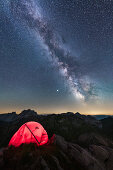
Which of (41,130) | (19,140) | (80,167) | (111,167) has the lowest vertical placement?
(111,167)

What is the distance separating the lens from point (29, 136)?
1380 centimetres

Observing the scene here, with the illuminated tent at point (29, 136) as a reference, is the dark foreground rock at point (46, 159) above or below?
below

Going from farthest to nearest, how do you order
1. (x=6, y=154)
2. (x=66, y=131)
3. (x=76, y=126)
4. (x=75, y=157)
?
(x=76, y=126) < (x=66, y=131) < (x=75, y=157) < (x=6, y=154)

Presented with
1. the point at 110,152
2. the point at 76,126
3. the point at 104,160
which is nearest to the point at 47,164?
the point at 104,160

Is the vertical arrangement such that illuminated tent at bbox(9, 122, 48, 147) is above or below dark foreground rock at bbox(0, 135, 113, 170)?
above

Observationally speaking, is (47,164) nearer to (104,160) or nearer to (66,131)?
(104,160)

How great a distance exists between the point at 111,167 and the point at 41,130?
11262 millimetres

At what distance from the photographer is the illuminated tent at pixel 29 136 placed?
13.4m

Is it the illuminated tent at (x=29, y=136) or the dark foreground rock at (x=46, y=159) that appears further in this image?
the illuminated tent at (x=29, y=136)

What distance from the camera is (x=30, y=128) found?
1462 cm

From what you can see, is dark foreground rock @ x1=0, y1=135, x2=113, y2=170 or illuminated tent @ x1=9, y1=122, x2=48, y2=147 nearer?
dark foreground rock @ x1=0, y1=135, x2=113, y2=170

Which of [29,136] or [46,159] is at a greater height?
[29,136]

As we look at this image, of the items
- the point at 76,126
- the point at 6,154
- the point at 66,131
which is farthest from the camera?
the point at 76,126

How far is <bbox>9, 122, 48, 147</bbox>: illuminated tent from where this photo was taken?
13406 mm
